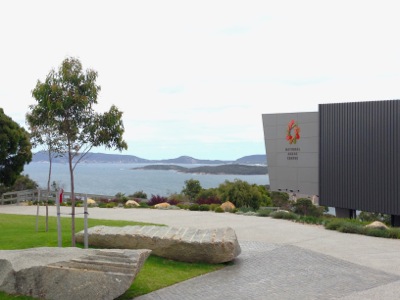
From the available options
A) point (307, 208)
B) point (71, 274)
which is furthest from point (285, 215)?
point (71, 274)

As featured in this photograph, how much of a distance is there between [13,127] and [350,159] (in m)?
20.1

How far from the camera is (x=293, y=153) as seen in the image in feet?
96.6

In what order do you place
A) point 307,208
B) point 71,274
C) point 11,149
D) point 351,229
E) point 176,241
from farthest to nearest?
point 307,208, point 11,149, point 351,229, point 176,241, point 71,274

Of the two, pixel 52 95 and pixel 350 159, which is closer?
pixel 52 95

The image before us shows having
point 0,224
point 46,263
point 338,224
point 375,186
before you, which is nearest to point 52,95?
point 46,263

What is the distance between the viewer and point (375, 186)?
24.8 metres

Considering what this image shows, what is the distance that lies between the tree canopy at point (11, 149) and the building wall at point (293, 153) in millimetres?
15203

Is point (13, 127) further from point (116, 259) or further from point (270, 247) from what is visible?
point (116, 259)

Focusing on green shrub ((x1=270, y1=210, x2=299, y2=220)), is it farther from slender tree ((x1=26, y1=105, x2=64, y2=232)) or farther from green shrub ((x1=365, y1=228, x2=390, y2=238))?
slender tree ((x1=26, y1=105, x2=64, y2=232))

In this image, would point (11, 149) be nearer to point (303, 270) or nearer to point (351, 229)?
point (351, 229)

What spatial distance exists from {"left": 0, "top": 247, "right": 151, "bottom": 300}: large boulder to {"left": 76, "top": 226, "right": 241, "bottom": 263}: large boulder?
2.44 metres

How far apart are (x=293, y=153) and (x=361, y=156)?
489cm

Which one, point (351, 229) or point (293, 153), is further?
point (293, 153)

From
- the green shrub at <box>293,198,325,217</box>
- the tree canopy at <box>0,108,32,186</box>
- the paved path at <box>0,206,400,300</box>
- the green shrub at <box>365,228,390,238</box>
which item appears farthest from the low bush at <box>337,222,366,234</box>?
the tree canopy at <box>0,108,32,186</box>
